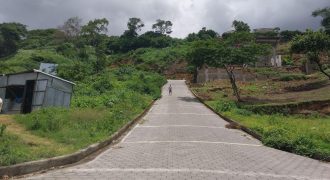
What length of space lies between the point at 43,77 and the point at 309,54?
26.8 metres

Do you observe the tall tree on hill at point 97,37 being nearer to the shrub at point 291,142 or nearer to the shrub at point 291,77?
the shrub at point 291,77

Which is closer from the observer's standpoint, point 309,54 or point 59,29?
point 309,54

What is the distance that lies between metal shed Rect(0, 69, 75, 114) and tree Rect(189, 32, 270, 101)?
58.1 ft

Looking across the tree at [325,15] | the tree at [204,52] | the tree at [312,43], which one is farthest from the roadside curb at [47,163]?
the tree at [325,15]

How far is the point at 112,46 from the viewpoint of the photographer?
377ft

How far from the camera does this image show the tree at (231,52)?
44.2 metres

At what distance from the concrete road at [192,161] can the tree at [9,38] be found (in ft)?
274

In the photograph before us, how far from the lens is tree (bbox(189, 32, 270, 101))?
145 ft

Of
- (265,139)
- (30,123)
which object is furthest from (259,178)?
(30,123)

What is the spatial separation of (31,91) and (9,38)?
7272cm

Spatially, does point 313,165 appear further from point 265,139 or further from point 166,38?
point 166,38

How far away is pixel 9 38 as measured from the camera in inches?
3848

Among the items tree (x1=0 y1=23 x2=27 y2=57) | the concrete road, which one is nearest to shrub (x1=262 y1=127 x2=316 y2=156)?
the concrete road

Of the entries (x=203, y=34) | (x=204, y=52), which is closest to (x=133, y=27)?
(x=203, y=34)
